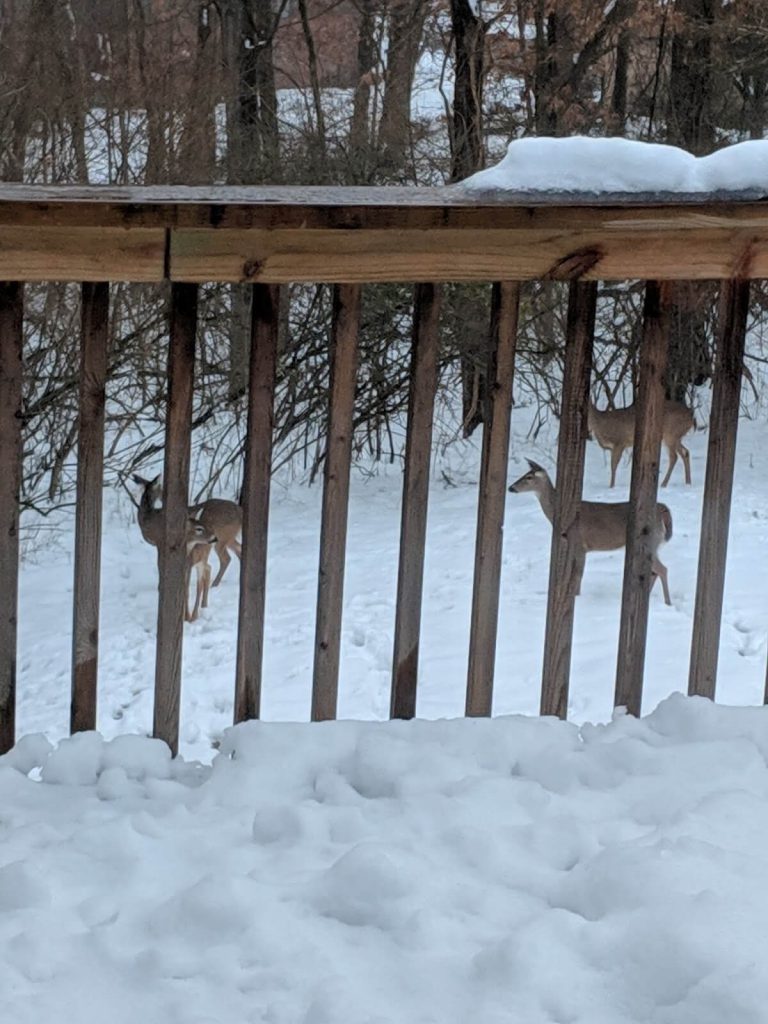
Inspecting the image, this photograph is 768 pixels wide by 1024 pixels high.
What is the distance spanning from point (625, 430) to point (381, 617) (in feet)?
10.9

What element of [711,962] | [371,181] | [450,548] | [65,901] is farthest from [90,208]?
[371,181]

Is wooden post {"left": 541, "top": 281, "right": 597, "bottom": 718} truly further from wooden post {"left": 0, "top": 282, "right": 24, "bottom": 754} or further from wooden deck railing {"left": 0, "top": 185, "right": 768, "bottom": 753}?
wooden post {"left": 0, "top": 282, "right": 24, "bottom": 754}

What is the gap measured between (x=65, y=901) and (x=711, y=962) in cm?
115

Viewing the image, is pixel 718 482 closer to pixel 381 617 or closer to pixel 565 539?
pixel 565 539

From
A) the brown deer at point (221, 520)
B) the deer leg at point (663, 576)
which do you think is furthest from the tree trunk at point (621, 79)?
the brown deer at point (221, 520)

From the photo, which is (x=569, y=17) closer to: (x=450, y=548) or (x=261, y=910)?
(x=450, y=548)

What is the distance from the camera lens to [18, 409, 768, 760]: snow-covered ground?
648 centimetres

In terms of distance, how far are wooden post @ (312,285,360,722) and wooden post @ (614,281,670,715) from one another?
0.71 meters

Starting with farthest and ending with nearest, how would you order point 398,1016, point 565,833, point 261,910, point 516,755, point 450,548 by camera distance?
point 450,548, point 516,755, point 565,833, point 261,910, point 398,1016

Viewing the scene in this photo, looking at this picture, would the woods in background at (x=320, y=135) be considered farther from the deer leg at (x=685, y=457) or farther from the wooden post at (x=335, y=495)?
the wooden post at (x=335, y=495)

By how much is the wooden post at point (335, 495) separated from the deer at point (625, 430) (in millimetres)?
6890

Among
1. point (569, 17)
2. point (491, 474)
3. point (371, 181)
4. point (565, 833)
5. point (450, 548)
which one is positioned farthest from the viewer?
point (569, 17)

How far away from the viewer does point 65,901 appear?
99.7 inches

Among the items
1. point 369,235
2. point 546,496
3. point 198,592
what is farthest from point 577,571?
point 546,496
